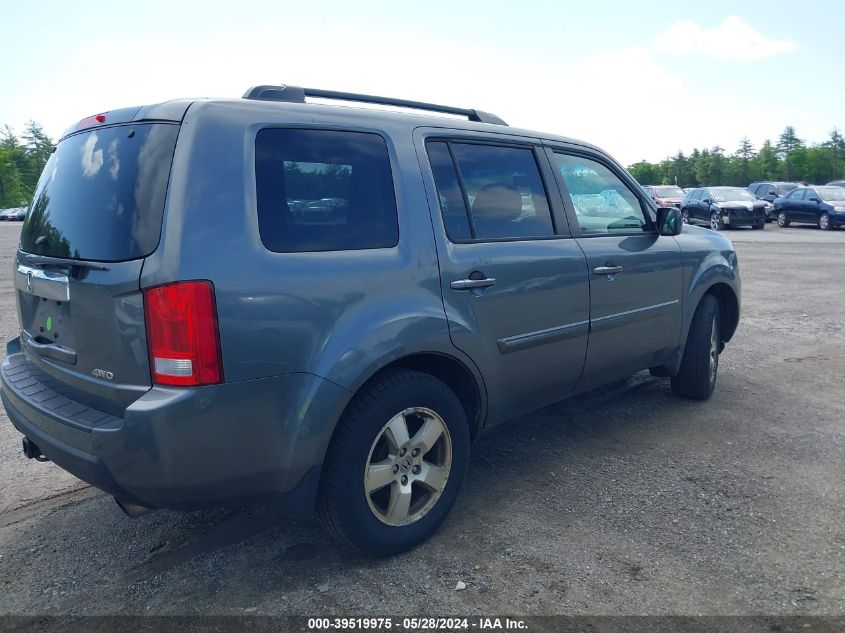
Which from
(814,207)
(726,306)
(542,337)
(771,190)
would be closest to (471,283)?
(542,337)

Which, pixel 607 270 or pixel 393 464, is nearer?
pixel 393 464

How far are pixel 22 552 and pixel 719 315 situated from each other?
4777mm

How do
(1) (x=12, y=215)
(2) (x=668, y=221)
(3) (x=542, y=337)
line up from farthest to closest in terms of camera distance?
1. (1) (x=12, y=215)
2. (2) (x=668, y=221)
3. (3) (x=542, y=337)

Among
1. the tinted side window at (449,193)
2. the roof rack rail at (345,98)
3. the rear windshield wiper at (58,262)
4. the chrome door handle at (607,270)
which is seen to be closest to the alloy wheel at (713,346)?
the chrome door handle at (607,270)

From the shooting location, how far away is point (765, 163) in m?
82.2

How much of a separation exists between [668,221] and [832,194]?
24793 mm

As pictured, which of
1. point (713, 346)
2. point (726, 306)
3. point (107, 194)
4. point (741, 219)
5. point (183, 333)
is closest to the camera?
point (183, 333)

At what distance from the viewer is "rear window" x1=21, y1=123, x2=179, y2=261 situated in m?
2.48

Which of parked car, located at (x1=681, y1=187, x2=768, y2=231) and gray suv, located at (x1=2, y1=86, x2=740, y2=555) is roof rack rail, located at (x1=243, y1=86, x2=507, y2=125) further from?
parked car, located at (x1=681, y1=187, x2=768, y2=231)

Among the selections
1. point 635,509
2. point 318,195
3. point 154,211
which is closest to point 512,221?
point 318,195

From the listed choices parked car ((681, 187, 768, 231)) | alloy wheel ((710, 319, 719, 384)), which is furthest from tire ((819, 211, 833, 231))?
alloy wheel ((710, 319, 719, 384))

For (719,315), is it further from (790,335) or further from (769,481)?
(790,335)

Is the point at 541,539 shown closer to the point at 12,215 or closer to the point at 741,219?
the point at 741,219

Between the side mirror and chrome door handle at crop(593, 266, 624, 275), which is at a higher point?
the side mirror
